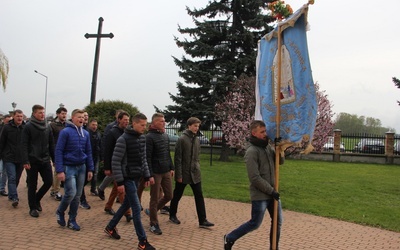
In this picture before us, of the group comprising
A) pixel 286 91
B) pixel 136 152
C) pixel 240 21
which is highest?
pixel 240 21

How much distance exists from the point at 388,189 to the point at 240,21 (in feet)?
44.8

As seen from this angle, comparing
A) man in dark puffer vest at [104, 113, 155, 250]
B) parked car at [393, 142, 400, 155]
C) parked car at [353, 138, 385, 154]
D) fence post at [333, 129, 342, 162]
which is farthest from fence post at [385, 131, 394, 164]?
man in dark puffer vest at [104, 113, 155, 250]

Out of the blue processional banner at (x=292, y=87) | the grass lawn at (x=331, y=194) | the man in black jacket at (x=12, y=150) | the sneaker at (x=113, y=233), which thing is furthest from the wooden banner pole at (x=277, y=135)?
the man in black jacket at (x=12, y=150)

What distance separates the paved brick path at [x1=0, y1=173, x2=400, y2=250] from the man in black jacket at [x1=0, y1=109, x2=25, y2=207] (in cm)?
53

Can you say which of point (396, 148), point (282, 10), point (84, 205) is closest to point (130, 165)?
point (84, 205)

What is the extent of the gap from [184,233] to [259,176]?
2.13 m

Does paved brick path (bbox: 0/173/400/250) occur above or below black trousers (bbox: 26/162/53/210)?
below

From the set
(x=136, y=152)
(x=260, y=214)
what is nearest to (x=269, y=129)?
(x=260, y=214)

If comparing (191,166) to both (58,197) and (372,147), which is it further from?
(372,147)

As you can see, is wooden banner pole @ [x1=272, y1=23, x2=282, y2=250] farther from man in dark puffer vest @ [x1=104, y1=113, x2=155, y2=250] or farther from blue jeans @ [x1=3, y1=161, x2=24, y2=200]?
blue jeans @ [x1=3, y1=161, x2=24, y2=200]

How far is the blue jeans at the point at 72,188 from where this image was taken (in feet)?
19.7

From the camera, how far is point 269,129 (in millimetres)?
5176

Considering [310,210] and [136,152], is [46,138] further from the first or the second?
[310,210]

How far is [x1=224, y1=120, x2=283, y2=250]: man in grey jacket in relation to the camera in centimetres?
477
